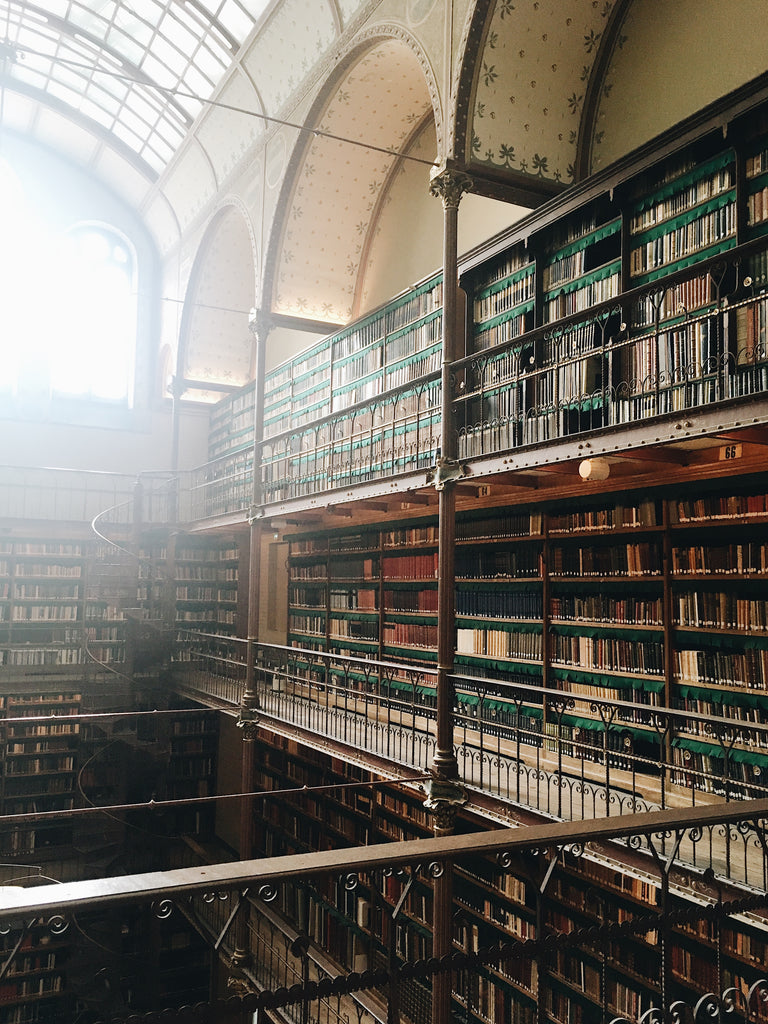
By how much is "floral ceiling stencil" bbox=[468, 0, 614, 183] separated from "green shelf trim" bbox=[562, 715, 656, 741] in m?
3.93

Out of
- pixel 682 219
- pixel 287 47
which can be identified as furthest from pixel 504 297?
pixel 287 47

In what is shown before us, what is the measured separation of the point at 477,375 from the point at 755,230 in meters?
2.25

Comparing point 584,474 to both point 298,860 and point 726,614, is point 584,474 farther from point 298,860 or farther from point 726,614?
point 298,860

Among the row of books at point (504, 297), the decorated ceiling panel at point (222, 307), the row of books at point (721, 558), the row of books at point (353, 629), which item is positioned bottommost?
the row of books at point (353, 629)

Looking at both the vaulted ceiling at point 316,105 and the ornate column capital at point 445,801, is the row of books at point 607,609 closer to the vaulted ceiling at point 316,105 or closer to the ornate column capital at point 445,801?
the ornate column capital at point 445,801

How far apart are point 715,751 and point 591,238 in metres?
3.30

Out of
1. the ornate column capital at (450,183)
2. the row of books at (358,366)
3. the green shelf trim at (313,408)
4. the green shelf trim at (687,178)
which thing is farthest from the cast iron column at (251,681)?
the green shelf trim at (687,178)

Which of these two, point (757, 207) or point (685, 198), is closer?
point (757, 207)

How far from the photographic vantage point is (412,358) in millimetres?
7340

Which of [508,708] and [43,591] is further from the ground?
[43,591]

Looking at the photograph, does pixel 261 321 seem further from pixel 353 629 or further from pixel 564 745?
pixel 564 745

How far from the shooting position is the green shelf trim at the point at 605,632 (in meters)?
5.11

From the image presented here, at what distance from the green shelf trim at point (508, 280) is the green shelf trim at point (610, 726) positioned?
10.4 feet

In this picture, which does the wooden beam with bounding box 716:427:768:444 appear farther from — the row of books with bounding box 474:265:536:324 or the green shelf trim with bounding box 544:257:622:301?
the row of books with bounding box 474:265:536:324
